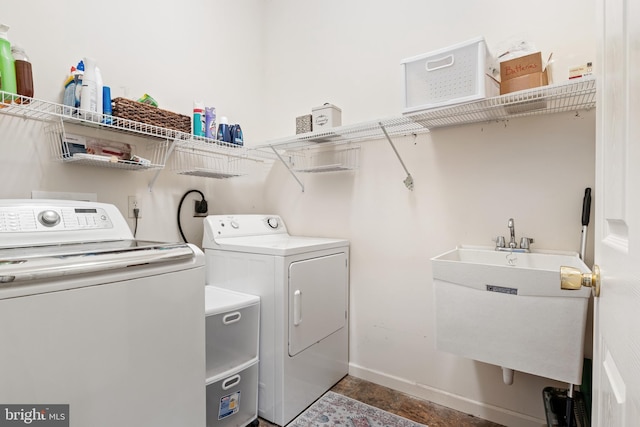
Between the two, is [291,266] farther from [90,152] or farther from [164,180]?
[90,152]

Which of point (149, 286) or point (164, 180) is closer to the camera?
point (149, 286)

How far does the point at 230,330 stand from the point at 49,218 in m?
0.96

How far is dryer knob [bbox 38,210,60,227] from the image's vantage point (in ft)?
4.30

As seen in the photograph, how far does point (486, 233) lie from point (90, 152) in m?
2.19

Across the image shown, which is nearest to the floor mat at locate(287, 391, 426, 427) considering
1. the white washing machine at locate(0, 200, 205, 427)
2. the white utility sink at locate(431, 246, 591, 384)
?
the white utility sink at locate(431, 246, 591, 384)

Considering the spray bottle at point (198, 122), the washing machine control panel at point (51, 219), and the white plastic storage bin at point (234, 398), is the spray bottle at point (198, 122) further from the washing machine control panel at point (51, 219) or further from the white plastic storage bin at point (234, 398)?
the white plastic storage bin at point (234, 398)

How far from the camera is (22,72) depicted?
1.34 m

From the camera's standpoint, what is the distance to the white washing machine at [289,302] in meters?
1.74

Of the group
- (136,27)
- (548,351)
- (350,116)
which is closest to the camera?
(548,351)

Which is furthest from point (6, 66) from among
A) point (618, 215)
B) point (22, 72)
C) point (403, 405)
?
point (403, 405)

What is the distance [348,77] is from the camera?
7.61ft

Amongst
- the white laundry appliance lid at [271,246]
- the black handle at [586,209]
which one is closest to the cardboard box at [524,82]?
the black handle at [586,209]

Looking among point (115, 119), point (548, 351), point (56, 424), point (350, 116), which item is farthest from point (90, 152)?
point (548, 351)

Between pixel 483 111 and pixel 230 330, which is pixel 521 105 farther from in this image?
pixel 230 330
